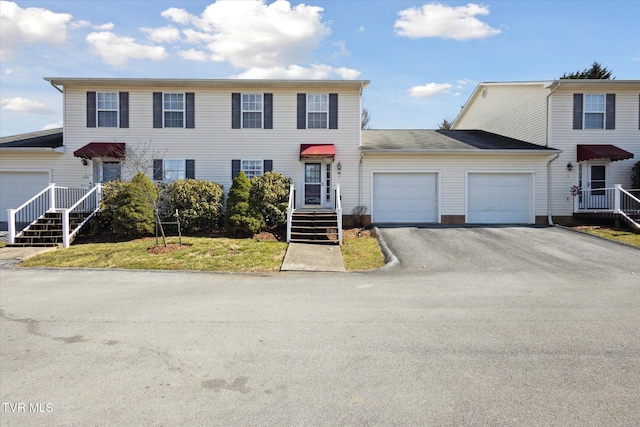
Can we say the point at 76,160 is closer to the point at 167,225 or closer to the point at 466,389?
the point at 167,225

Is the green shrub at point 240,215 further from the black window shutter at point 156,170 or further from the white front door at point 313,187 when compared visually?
the black window shutter at point 156,170

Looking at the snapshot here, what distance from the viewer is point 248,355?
4.28 metres

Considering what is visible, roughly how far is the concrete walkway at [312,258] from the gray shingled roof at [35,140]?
11.7 m

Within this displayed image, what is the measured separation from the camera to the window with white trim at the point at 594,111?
16297mm

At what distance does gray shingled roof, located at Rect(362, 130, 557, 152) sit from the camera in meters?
16.1

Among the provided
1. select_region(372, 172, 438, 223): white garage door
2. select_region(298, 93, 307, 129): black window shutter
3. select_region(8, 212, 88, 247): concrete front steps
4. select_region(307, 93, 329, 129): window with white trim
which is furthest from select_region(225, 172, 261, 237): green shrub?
select_region(372, 172, 438, 223): white garage door

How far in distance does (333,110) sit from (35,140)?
13045mm

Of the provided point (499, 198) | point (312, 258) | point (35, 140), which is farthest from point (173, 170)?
point (499, 198)

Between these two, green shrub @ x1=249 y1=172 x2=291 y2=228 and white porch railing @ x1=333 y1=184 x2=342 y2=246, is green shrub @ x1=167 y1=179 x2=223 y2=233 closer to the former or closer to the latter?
green shrub @ x1=249 y1=172 x2=291 y2=228

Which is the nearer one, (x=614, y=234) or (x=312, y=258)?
(x=312, y=258)

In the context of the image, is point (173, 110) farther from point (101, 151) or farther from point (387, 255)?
point (387, 255)

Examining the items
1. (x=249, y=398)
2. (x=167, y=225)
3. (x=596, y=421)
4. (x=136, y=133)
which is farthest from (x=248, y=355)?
(x=136, y=133)

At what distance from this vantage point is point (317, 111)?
1606cm

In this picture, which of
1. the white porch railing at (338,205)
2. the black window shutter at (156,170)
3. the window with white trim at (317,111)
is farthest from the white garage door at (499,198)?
the black window shutter at (156,170)
